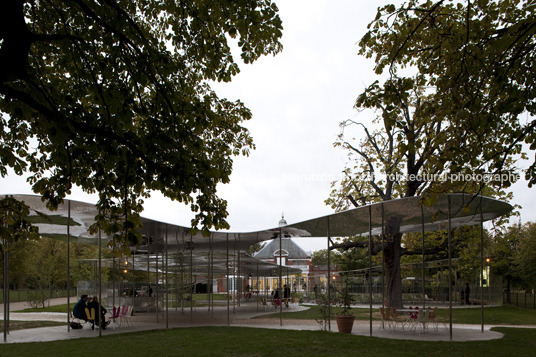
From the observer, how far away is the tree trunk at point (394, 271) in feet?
74.7

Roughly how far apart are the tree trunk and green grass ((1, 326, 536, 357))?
7830 millimetres

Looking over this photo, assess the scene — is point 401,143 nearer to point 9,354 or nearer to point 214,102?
point 214,102

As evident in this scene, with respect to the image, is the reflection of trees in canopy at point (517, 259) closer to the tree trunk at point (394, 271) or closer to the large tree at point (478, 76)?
the tree trunk at point (394, 271)

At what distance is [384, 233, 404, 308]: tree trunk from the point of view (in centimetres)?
2277

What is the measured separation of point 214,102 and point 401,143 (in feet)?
22.4

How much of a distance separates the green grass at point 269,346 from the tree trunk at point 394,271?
7830 mm

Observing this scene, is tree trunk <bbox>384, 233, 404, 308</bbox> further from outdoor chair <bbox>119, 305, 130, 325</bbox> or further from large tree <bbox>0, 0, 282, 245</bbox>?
large tree <bbox>0, 0, 282, 245</bbox>

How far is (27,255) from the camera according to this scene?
35344 millimetres

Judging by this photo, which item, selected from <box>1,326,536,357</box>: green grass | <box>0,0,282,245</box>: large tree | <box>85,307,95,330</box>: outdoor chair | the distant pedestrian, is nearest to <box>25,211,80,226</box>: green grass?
<box>85,307,95,330</box>: outdoor chair

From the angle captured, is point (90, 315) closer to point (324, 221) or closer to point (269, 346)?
point (269, 346)

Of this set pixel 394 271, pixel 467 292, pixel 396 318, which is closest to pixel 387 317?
pixel 396 318

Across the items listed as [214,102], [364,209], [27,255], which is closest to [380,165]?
[364,209]

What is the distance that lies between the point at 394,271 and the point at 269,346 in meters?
12.3

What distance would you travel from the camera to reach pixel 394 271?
2302cm
